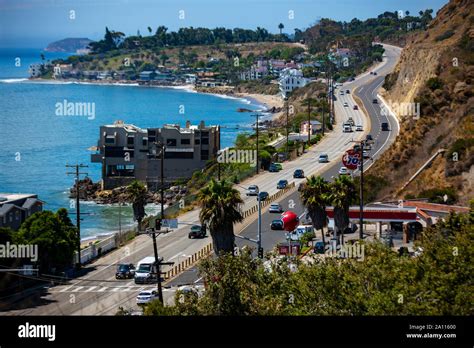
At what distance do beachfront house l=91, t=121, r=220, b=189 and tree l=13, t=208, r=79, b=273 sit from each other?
2758 centimetres

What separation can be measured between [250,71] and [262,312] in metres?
127

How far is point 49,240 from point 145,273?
3531 millimetres

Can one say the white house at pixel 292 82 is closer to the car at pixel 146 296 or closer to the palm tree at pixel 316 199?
the palm tree at pixel 316 199

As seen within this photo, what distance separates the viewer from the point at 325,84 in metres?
92.5

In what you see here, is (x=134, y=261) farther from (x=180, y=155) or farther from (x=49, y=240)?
(x=180, y=155)

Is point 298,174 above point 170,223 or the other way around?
the other way around

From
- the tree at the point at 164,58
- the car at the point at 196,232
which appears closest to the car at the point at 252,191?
the car at the point at 196,232

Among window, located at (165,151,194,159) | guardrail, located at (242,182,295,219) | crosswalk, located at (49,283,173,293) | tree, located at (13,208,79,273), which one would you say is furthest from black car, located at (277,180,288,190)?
window, located at (165,151,194,159)

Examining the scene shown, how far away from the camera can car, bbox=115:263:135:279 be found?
1980 cm

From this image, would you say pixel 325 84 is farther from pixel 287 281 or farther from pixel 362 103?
pixel 287 281

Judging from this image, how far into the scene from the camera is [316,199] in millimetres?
22375

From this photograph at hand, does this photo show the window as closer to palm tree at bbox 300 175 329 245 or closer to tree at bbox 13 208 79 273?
tree at bbox 13 208 79 273

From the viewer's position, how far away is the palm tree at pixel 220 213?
18.4 meters

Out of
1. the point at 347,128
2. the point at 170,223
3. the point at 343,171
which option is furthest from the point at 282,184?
the point at 347,128
